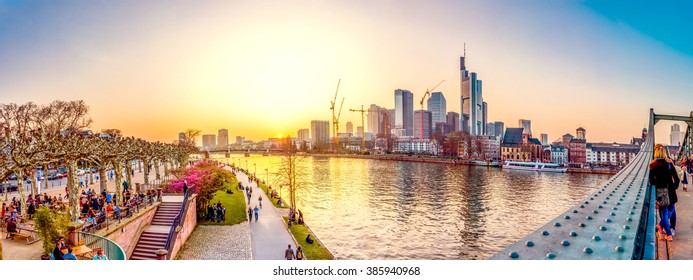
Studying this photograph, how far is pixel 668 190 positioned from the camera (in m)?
2.34

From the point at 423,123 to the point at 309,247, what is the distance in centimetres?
6447

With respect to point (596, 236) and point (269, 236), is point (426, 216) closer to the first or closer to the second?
point (269, 236)

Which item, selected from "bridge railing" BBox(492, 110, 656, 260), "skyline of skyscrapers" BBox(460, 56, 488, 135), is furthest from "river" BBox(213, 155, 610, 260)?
"bridge railing" BBox(492, 110, 656, 260)

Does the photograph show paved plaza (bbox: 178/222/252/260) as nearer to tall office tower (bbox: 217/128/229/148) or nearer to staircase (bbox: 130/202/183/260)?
staircase (bbox: 130/202/183/260)

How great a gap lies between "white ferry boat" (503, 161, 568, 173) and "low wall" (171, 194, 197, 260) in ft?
95.3

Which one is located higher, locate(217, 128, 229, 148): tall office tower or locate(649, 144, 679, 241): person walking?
locate(217, 128, 229, 148): tall office tower

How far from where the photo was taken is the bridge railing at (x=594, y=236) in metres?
1.98

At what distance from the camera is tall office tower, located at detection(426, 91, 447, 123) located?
212 ft

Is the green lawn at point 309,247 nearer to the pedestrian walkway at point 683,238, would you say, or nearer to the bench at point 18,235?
the bench at point 18,235

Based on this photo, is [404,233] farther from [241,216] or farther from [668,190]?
[668,190]

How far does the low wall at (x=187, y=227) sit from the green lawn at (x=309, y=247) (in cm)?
239

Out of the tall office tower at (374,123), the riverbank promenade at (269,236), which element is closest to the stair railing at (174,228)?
the riverbank promenade at (269,236)

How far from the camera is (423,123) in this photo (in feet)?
233
